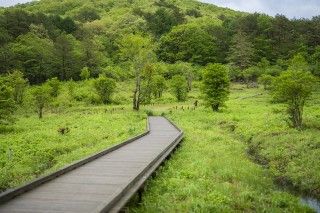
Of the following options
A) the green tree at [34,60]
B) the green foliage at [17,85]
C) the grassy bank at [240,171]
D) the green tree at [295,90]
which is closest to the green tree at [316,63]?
the grassy bank at [240,171]

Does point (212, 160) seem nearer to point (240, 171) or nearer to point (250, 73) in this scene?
point (240, 171)

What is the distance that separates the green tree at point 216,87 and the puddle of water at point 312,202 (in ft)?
103

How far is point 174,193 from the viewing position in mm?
14047

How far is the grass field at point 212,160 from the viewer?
13.7 m

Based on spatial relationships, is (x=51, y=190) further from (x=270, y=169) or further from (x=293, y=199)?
(x=270, y=169)

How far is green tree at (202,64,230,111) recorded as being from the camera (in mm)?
46994

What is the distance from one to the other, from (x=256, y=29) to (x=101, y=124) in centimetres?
8896

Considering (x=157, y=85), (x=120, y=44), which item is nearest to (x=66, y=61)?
(x=120, y=44)

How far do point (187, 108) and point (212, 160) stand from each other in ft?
105

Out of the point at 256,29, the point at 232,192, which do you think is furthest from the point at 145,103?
the point at 256,29

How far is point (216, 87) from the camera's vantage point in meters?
47.4

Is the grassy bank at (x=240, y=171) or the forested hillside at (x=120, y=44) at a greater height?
the forested hillside at (x=120, y=44)

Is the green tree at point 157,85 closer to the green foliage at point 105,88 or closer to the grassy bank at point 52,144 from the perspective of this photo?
the green foliage at point 105,88

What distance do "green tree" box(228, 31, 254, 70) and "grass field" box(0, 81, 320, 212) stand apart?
2173 inches
